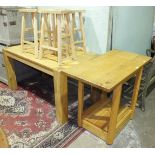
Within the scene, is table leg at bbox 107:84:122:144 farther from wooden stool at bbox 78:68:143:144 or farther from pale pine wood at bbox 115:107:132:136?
pale pine wood at bbox 115:107:132:136

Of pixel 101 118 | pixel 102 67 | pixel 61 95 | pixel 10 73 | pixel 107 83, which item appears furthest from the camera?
pixel 10 73

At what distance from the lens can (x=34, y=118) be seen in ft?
6.40

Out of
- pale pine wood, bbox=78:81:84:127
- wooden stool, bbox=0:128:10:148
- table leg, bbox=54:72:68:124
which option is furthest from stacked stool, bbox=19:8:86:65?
wooden stool, bbox=0:128:10:148

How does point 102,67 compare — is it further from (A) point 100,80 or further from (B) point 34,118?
(B) point 34,118

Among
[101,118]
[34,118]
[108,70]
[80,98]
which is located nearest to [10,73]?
[34,118]

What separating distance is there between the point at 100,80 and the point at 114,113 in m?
0.30

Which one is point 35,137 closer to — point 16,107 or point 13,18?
point 16,107

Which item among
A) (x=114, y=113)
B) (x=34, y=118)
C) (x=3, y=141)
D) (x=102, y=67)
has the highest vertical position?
(x=102, y=67)

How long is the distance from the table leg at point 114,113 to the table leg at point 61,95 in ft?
1.60

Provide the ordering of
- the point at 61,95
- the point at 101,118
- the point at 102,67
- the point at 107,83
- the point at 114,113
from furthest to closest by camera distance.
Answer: the point at 101,118 → the point at 61,95 → the point at 102,67 → the point at 114,113 → the point at 107,83

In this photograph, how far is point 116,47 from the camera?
2.25m
